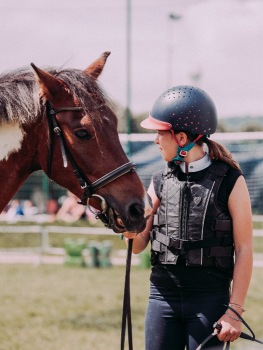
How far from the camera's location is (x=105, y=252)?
842 centimetres

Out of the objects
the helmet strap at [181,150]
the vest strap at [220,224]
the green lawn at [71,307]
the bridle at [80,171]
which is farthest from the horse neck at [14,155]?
the green lawn at [71,307]

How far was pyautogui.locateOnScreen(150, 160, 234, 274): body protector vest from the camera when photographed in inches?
76.7

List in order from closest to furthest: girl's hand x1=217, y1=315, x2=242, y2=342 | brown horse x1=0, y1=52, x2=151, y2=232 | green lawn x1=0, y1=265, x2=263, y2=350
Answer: girl's hand x1=217, y1=315, x2=242, y2=342 < brown horse x1=0, y1=52, x2=151, y2=232 < green lawn x1=0, y1=265, x2=263, y2=350

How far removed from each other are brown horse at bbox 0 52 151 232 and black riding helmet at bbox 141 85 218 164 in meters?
0.28

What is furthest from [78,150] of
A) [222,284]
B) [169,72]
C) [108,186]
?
[169,72]

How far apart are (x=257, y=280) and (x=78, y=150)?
6406mm

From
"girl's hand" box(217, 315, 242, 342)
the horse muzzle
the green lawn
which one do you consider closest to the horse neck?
the horse muzzle

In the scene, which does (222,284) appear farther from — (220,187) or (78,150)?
(78,150)

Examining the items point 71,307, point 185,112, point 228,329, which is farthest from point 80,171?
point 71,307

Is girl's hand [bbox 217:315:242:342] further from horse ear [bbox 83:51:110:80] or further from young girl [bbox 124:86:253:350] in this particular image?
horse ear [bbox 83:51:110:80]

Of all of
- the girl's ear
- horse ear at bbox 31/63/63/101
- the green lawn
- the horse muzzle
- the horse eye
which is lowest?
the green lawn

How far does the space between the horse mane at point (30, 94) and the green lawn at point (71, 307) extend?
7.65 ft

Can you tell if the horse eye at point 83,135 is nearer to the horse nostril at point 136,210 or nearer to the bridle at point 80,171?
the bridle at point 80,171

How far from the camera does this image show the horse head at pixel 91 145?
185 cm
